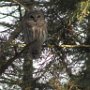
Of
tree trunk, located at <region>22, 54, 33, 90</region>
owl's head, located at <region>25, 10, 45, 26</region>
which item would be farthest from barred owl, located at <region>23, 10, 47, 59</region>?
tree trunk, located at <region>22, 54, 33, 90</region>

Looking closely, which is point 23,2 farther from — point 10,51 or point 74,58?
point 10,51

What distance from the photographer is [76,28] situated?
4.20 m

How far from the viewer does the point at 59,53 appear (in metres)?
3.96

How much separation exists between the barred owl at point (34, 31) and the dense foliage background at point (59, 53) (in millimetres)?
123

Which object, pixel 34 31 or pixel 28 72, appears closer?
pixel 34 31

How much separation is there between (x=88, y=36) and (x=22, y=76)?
3.15ft

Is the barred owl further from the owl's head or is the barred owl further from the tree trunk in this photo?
the tree trunk

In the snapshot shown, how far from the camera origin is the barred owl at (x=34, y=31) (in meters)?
3.21

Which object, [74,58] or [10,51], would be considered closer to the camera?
[10,51]

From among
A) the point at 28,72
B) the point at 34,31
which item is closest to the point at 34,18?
the point at 34,31

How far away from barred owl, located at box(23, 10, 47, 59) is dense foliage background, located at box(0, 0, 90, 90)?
123mm

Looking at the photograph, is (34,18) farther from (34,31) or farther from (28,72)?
(28,72)

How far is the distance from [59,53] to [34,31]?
729mm

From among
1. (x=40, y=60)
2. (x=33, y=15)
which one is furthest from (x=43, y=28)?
(x=40, y=60)
